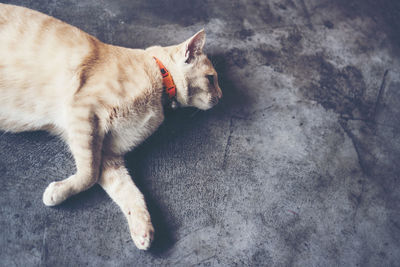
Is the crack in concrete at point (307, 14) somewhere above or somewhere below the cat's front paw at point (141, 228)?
above

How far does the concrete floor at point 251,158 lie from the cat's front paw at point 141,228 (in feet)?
0.41

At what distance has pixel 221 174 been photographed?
2.32m

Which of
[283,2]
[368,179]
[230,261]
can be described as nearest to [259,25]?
[283,2]

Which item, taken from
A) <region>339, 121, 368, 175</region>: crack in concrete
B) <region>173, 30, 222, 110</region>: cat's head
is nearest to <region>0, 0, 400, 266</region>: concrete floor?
<region>339, 121, 368, 175</region>: crack in concrete

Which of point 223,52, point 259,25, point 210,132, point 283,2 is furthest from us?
point 283,2

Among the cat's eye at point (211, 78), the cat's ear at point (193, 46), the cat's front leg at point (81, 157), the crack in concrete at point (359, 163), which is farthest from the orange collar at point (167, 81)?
the crack in concrete at point (359, 163)

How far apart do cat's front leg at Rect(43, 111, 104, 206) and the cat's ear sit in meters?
0.85

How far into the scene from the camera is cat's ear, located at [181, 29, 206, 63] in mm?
2008

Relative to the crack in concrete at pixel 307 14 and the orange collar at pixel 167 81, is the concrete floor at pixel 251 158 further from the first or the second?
the orange collar at pixel 167 81

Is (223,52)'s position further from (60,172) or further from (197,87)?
(60,172)

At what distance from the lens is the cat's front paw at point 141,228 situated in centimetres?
189

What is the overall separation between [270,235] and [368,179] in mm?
1187

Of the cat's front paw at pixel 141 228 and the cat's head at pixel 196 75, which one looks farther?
the cat's head at pixel 196 75

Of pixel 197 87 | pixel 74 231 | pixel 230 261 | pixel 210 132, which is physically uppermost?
pixel 197 87
